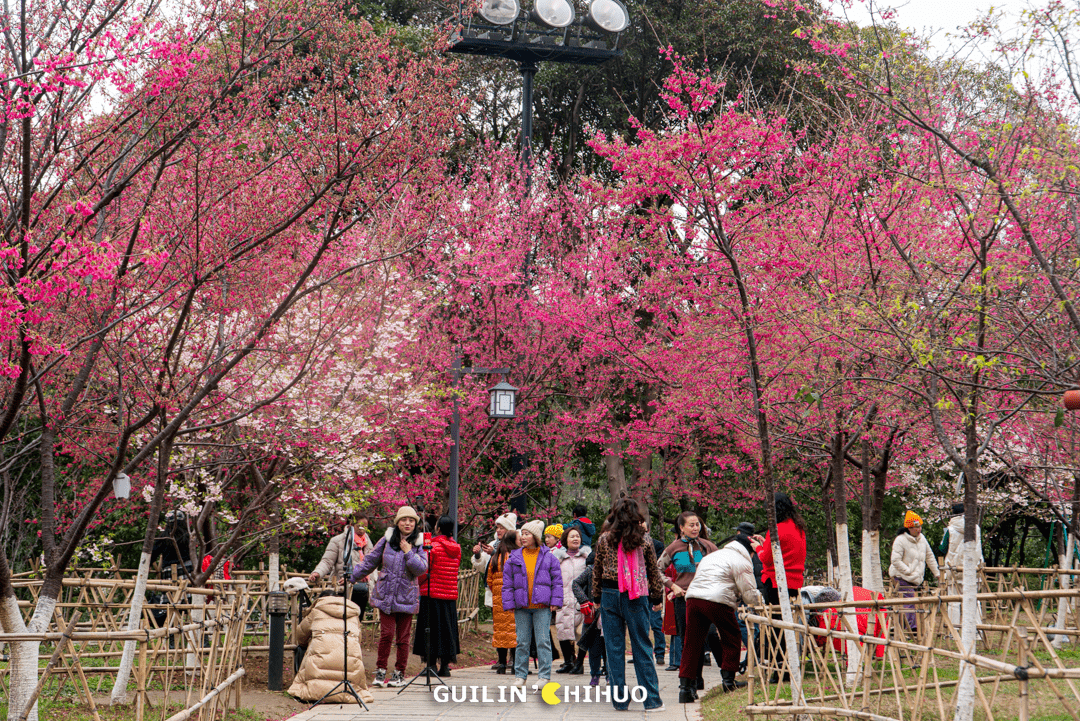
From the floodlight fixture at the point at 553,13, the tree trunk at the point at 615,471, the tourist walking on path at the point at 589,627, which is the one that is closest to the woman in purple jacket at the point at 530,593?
the tourist walking on path at the point at 589,627

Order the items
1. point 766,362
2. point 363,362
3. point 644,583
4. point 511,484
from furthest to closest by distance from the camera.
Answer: point 511,484 < point 363,362 < point 766,362 < point 644,583

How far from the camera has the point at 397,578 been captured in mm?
9773

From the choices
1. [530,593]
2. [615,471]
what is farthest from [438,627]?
[615,471]

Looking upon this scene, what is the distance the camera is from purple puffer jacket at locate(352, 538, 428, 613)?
9.74 meters

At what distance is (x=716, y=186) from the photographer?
905 centimetres

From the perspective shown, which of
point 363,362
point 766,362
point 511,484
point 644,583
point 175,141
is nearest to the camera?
point 175,141

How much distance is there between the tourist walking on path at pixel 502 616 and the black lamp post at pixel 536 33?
1059 centimetres

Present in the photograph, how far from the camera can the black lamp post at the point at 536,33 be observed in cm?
1962

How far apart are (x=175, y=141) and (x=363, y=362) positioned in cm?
696

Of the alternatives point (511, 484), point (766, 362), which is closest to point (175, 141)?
point (766, 362)

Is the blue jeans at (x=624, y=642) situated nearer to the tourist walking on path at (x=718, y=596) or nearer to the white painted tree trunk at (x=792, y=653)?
the tourist walking on path at (x=718, y=596)

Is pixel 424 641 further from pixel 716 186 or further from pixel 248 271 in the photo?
pixel 716 186

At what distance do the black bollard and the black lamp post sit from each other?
1255cm

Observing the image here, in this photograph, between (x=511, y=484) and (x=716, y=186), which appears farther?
(x=511, y=484)
